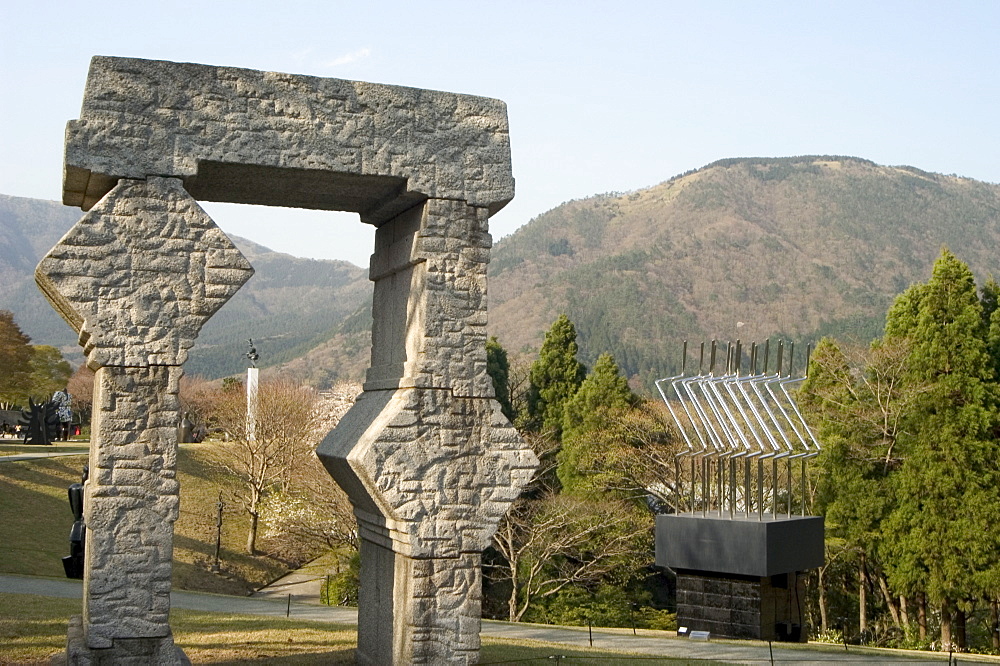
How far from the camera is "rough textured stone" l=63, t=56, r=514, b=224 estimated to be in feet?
22.9

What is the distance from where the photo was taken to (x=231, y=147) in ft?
23.7

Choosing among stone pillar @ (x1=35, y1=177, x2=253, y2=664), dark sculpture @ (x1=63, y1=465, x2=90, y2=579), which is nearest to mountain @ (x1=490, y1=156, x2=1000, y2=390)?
dark sculpture @ (x1=63, y1=465, x2=90, y2=579)

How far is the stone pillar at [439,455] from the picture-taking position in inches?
295

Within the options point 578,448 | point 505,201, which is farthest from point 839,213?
point 505,201

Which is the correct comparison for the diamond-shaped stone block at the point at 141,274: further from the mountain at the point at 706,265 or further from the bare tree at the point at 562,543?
the mountain at the point at 706,265

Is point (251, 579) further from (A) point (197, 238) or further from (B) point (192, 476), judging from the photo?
(A) point (197, 238)

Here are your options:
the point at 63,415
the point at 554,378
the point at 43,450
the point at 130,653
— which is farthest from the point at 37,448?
the point at 130,653

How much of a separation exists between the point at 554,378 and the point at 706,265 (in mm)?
83348

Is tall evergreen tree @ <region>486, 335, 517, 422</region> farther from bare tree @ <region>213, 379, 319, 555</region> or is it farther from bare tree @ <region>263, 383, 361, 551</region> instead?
bare tree @ <region>263, 383, 361, 551</region>

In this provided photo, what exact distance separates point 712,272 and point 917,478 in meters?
89.4

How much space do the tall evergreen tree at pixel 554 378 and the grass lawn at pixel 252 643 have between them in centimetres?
1822

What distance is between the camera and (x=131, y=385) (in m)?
6.99

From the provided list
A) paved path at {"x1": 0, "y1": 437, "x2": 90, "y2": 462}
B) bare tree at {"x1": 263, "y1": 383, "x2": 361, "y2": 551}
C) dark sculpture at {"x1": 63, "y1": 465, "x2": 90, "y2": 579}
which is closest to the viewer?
dark sculpture at {"x1": 63, "y1": 465, "x2": 90, "y2": 579}

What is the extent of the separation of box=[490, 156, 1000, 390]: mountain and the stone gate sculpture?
65.1 meters
